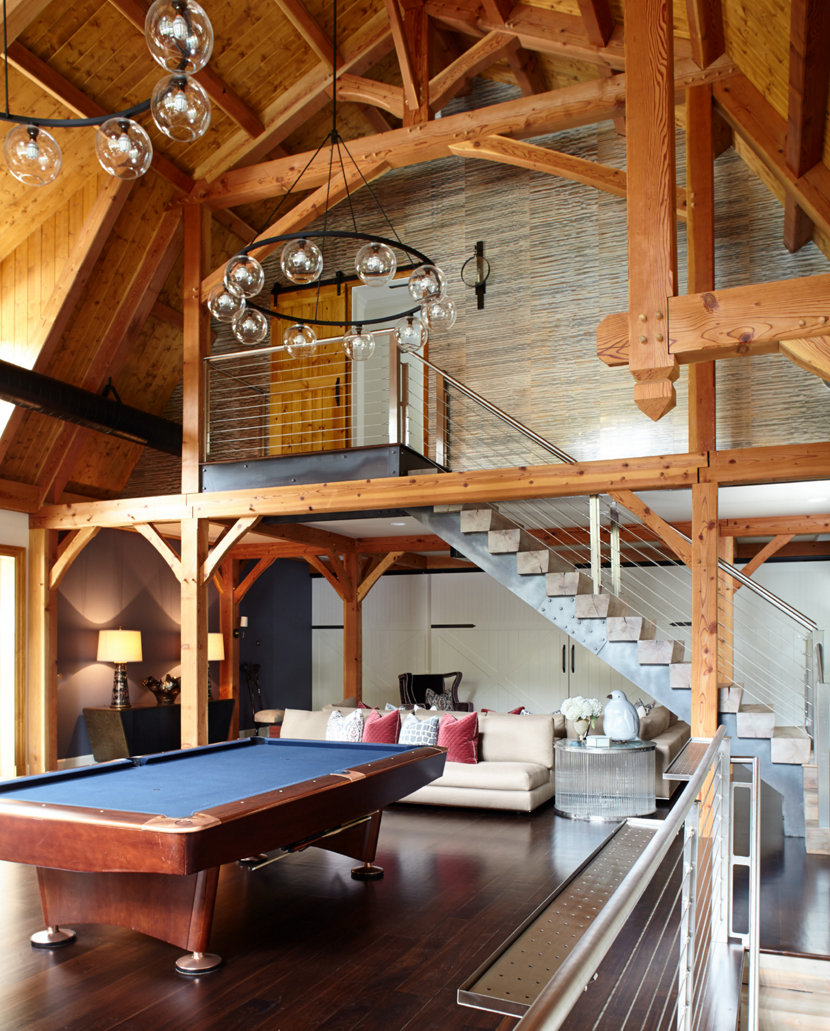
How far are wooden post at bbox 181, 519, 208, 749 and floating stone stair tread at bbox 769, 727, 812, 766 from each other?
16.6 feet

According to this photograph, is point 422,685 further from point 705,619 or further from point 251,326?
point 251,326

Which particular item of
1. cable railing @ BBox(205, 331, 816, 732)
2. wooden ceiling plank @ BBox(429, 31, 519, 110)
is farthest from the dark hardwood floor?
wooden ceiling plank @ BBox(429, 31, 519, 110)

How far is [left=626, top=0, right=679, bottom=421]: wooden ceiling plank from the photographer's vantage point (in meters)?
3.39

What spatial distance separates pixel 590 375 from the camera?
28.5ft

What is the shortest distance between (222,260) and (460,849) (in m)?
7.65

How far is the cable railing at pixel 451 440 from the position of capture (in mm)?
8430

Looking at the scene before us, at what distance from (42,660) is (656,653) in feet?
19.9

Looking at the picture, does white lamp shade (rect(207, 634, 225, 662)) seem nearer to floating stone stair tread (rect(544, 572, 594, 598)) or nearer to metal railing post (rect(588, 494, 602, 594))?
floating stone stair tread (rect(544, 572, 594, 598))

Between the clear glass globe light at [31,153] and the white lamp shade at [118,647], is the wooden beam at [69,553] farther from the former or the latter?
the clear glass globe light at [31,153]

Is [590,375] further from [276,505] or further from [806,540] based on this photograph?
[806,540]

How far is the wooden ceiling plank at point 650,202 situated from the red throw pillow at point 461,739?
13.8 ft

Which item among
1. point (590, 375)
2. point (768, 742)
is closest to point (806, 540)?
point (590, 375)

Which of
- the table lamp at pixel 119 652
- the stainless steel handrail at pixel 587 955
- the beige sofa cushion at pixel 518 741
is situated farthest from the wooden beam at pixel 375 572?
the stainless steel handrail at pixel 587 955

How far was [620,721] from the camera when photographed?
6.93 metres
